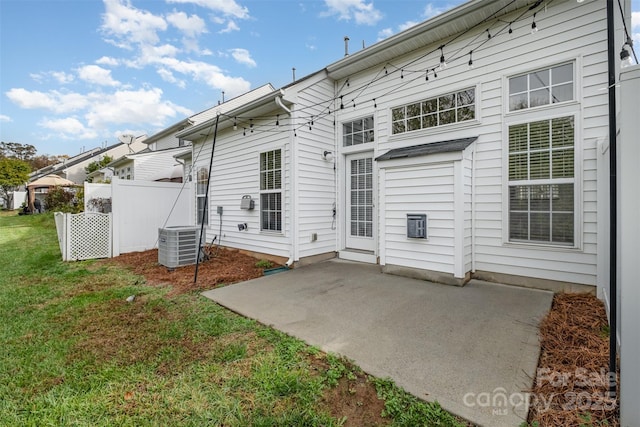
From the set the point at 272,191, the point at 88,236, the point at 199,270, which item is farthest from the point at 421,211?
the point at 88,236

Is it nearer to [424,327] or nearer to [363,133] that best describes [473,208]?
[424,327]

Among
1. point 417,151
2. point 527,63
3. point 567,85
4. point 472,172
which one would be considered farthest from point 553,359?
point 527,63

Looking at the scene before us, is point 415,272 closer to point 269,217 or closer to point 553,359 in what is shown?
point 553,359

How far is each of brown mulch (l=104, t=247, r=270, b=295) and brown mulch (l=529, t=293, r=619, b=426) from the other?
4.17 metres

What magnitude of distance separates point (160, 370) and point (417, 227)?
153 inches

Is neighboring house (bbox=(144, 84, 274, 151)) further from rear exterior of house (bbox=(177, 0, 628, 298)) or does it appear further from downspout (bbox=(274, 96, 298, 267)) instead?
downspout (bbox=(274, 96, 298, 267))

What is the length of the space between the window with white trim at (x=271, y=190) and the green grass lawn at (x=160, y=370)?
2.78 metres

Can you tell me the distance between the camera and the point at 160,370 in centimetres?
222

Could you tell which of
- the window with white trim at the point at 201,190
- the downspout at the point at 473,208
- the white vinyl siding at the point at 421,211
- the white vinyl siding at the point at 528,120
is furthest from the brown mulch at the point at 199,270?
the downspout at the point at 473,208

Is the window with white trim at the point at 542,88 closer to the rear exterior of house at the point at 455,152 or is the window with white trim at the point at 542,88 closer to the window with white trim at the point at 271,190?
the rear exterior of house at the point at 455,152

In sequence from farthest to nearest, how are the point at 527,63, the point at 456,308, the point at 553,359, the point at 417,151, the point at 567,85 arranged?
1. the point at 417,151
2. the point at 527,63
3. the point at 567,85
4. the point at 456,308
5. the point at 553,359

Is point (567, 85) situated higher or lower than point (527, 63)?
lower

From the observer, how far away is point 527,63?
412 cm

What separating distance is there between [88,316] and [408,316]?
381 cm
